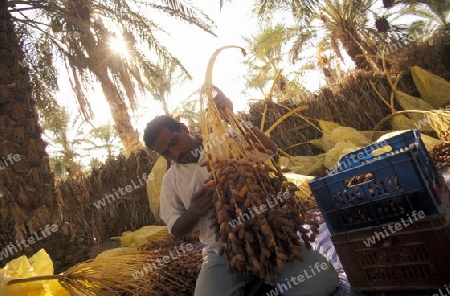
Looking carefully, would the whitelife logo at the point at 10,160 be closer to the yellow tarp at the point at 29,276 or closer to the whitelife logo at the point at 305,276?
the yellow tarp at the point at 29,276

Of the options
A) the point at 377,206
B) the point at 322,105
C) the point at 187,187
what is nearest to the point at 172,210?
the point at 187,187

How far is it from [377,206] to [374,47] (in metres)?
10.5

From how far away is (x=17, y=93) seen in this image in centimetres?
368

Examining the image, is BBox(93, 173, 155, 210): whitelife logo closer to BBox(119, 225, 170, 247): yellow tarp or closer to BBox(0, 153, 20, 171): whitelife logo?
BBox(119, 225, 170, 247): yellow tarp

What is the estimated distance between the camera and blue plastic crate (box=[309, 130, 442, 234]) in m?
1.48

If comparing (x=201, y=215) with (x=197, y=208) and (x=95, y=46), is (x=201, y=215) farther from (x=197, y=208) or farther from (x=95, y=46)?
(x=95, y=46)

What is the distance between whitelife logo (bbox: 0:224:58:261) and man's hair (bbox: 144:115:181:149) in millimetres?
2143

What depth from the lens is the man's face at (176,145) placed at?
2.09 m

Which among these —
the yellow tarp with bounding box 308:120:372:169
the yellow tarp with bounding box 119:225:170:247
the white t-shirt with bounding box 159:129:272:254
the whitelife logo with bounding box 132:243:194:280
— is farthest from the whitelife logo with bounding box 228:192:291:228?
the yellow tarp with bounding box 119:225:170:247

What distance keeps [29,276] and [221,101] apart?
1703 mm

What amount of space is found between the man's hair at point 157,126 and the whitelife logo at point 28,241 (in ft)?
7.03

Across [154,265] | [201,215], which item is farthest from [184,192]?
[154,265]

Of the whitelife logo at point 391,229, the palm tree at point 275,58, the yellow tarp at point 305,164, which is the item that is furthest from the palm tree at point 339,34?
the whitelife logo at point 391,229

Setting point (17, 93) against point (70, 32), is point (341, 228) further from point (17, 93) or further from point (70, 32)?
point (70, 32)
